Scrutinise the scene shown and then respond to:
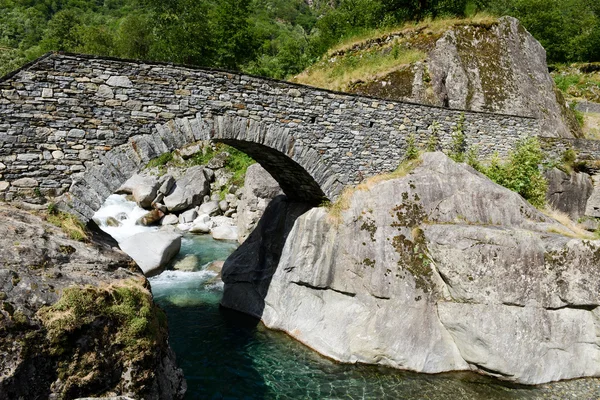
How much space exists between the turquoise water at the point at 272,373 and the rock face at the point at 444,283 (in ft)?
1.28

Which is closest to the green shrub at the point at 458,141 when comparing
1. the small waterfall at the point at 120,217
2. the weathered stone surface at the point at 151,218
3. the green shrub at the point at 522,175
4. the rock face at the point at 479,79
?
the green shrub at the point at 522,175

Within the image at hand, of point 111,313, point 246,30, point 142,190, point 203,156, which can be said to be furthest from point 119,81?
point 246,30

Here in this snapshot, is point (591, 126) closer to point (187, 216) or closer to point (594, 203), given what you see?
point (594, 203)

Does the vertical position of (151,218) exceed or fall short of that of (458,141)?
it falls short

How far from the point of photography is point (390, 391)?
26.7 ft

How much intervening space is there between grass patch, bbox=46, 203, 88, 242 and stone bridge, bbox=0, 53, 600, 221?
8.7 inches

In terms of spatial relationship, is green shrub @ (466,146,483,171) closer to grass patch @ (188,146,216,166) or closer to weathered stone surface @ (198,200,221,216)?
weathered stone surface @ (198,200,221,216)

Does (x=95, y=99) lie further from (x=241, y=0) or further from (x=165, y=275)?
(x=241, y=0)

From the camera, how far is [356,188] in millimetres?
10859

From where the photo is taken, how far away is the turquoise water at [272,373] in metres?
8.09

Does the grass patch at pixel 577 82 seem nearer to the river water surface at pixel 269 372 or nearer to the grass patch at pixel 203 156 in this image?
the grass patch at pixel 203 156

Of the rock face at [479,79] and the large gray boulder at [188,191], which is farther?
the large gray boulder at [188,191]

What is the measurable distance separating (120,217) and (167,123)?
13.8 m

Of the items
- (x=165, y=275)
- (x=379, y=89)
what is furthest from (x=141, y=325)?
(x=379, y=89)
